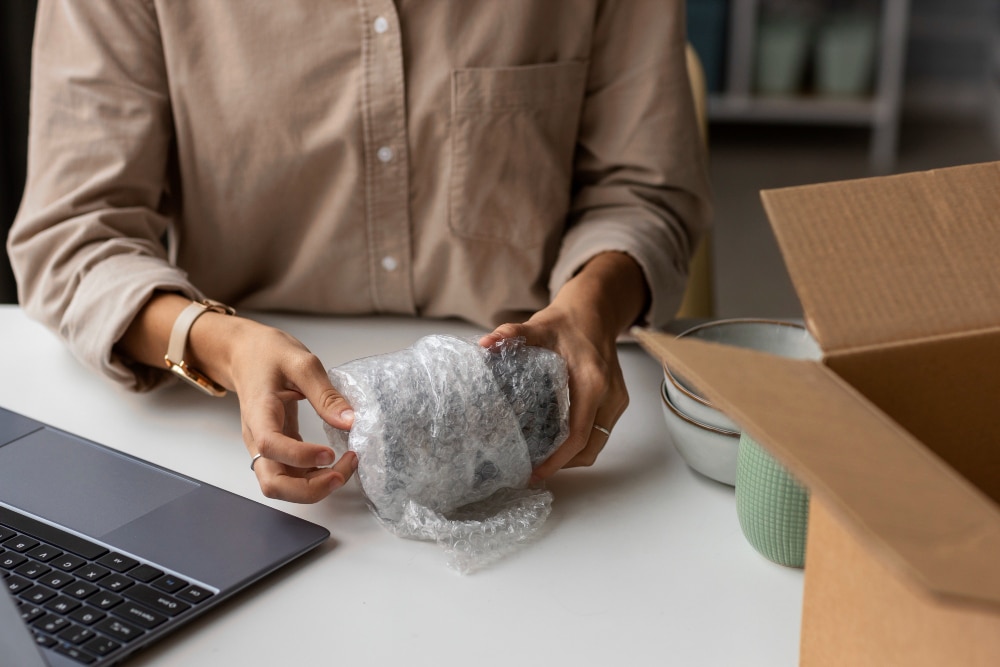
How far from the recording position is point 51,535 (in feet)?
2.13

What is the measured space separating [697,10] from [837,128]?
2.68ft

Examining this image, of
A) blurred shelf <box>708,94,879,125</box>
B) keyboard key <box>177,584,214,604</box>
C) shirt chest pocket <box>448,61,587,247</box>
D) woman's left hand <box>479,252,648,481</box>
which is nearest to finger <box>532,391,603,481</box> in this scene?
woman's left hand <box>479,252,648,481</box>

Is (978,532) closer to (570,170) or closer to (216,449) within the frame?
(216,449)

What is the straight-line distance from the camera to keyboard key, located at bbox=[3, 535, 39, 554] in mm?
636

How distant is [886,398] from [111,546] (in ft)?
1.54

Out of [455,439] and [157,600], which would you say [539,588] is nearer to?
[455,439]

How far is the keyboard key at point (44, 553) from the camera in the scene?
24.7 inches

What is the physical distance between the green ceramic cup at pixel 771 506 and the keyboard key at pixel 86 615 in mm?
392

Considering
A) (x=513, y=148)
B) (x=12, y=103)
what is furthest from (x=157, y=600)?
(x=12, y=103)

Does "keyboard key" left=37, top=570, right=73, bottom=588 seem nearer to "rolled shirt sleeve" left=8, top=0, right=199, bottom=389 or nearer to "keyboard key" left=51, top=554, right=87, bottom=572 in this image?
"keyboard key" left=51, top=554, right=87, bottom=572

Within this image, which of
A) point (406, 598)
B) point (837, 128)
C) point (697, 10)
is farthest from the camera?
point (837, 128)

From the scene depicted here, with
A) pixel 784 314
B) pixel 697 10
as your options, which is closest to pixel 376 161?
pixel 784 314

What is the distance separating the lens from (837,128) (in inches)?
154

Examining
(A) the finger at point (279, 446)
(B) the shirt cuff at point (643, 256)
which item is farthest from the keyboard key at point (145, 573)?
(B) the shirt cuff at point (643, 256)
